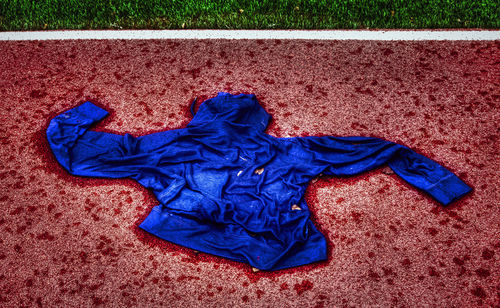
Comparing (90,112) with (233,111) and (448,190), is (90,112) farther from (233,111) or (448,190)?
(448,190)

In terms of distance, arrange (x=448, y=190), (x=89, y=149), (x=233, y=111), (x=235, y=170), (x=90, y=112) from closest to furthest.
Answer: (x=448, y=190)
(x=235, y=170)
(x=89, y=149)
(x=233, y=111)
(x=90, y=112)

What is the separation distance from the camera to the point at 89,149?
Answer: 329 centimetres

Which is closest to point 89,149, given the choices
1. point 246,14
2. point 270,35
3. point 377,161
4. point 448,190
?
point 377,161

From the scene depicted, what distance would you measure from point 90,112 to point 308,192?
2109mm

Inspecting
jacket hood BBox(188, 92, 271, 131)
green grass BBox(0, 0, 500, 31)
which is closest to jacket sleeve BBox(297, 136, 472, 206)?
jacket hood BBox(188, 92, 271, 131)

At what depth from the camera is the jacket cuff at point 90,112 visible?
11.9 feet

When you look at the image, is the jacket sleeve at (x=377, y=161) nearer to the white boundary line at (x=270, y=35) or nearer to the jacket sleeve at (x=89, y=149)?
the jacket sleeve at (x=89, y=149)

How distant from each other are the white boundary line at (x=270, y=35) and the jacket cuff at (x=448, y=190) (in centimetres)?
212

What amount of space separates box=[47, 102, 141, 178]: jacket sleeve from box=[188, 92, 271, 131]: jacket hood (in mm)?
602

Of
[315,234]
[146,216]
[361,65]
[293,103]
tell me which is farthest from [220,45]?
[315,234]

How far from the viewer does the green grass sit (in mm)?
4766

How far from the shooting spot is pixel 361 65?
Answer: 4.20m

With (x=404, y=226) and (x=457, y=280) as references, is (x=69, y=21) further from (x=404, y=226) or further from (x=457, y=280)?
(x=457, y=280)

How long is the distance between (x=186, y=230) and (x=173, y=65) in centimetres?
212
